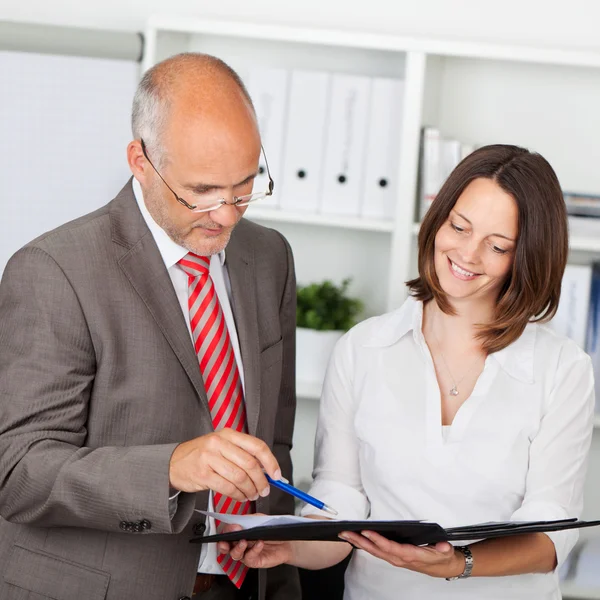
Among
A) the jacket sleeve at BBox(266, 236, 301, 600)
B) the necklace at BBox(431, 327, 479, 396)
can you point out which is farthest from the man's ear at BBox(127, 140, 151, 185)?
the necklace at BBox(431, 327, 479, 396)

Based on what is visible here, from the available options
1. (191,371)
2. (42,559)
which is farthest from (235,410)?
(42,559)

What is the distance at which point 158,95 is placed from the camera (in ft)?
5.32

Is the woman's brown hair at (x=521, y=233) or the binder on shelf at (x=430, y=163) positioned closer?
the woman's brown hair at (x=521, y=233)

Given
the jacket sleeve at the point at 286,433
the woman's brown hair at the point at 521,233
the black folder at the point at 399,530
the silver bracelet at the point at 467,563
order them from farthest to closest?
the jacket sleeve at the point at 286,433 < the woman's brown hair at the point at 521,233 < the silver bracelet at the point at 467,563 < the black folder at the point at 399,530

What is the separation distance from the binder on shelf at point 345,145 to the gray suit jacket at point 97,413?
1179mm

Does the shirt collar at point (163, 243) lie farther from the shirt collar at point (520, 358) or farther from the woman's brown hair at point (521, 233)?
the shirt collar at point (520, 358)

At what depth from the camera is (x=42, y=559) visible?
1578 millimetres

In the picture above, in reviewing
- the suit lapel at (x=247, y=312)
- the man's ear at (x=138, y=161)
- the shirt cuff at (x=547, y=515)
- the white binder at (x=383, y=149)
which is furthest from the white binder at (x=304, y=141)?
the shirt cuff at (x=547, y=515)

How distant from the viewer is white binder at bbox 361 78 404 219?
279cm

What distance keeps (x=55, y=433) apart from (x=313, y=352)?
1.39 m

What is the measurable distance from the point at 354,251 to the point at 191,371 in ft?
5.13

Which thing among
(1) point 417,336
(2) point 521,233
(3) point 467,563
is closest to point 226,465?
(3) point 467,563

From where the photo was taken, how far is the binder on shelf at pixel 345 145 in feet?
9.18

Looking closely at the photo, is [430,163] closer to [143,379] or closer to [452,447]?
[452,447]
